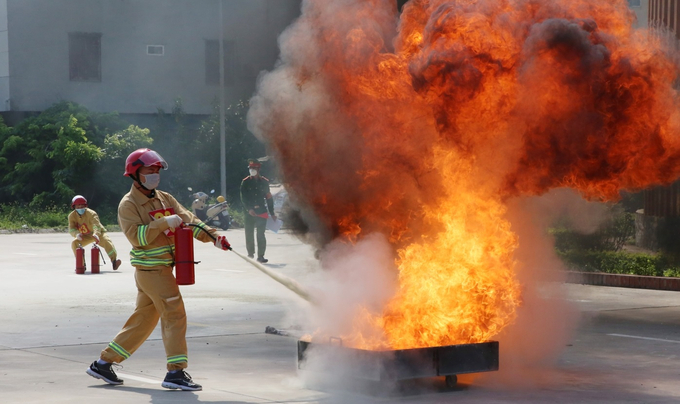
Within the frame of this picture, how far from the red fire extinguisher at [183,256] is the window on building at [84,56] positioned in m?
22.8

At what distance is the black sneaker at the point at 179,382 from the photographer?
7.38m

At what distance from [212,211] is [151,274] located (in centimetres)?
2042

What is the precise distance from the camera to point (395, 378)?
22.7 feet

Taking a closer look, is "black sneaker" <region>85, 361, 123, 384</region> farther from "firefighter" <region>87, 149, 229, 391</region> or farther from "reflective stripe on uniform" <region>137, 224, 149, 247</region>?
"reflective stripe on uniform" <region>137, 224, 149, 247</region>

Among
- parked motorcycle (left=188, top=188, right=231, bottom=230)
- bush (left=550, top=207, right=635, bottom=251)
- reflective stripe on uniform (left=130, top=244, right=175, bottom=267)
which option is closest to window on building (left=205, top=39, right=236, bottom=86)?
parked motorcycle (left=188, top=188, right=231, bottom=230)

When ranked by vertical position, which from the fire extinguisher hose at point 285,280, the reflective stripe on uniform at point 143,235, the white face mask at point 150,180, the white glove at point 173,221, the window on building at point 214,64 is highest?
the window on building at point 214,64

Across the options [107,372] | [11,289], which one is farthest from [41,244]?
[107,372]

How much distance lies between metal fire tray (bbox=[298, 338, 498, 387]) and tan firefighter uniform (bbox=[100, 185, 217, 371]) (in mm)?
896

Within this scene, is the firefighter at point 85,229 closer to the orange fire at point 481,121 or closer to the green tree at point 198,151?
the orange fire at point 481,121

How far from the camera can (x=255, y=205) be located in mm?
18031

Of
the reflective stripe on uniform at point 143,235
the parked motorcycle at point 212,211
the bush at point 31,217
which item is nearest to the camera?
the reflective stripe on uniform at point 143,235

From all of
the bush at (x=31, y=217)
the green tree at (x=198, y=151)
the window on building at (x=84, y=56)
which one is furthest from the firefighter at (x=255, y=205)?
the window on building at (x=84, y=56)

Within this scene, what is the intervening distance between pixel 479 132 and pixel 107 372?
3064 millimetres

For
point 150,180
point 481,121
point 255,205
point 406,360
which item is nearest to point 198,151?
point 255,205
